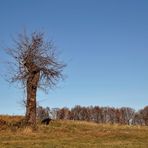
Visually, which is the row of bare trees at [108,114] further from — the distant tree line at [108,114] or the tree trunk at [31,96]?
the tree trunk at [31,96]

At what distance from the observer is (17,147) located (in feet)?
73.9

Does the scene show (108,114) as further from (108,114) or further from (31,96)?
(31,96)

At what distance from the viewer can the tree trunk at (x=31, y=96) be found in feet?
126

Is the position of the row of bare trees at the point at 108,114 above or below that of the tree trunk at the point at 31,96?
above

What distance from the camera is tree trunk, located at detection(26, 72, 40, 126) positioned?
38.4m

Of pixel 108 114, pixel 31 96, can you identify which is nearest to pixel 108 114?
pixel 108 114

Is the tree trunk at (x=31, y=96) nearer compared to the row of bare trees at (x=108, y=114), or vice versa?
the tree trunk at (x=31, y=96)

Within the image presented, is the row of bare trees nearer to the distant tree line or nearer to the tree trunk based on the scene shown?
the distant tree line

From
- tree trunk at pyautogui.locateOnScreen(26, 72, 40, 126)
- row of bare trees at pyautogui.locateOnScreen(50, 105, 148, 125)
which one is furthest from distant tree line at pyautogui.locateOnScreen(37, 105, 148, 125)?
tree trunk at pyautogui.locateOnScreen(26, 72, 40, 126)

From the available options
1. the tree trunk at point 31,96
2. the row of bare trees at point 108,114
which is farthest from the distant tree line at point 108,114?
the tree trunk at point 31,96

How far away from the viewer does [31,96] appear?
129 ft

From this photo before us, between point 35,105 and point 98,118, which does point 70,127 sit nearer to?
point 35,105

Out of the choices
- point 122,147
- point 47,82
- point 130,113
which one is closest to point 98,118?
point 130,113

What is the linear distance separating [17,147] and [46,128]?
13.7 meters
